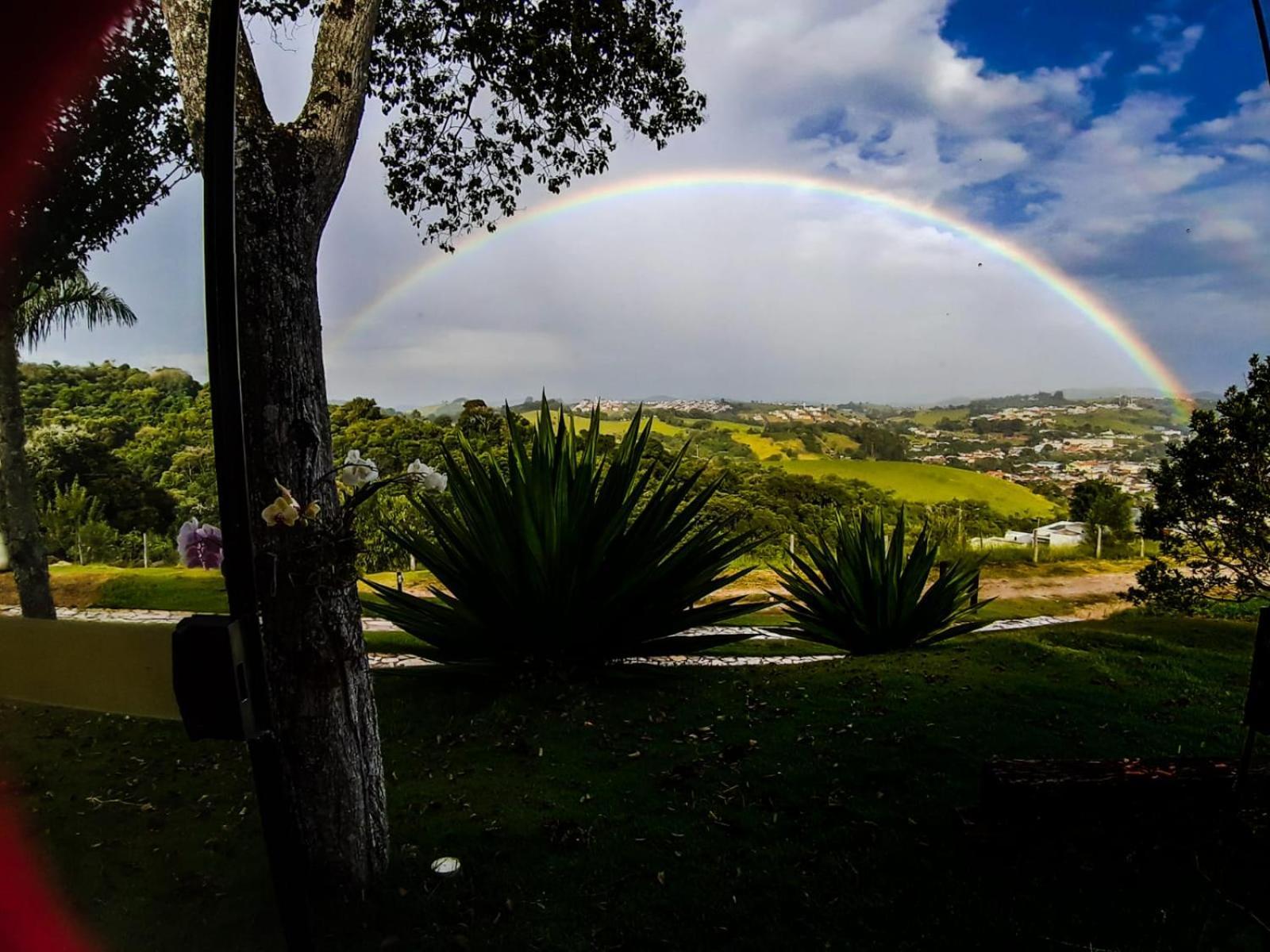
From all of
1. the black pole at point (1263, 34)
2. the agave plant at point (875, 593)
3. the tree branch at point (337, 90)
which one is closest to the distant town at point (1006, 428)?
the agave plant at point (875, 593)

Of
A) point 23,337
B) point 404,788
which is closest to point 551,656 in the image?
point 404,788

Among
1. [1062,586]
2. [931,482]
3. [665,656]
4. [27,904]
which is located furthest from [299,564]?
[931,482]

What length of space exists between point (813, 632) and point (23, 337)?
4164 millimetres

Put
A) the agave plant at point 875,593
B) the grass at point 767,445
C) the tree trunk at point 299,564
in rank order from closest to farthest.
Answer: the tree trunk at point 299,564
the agave plant at point 875,593
the grass at point 767,445

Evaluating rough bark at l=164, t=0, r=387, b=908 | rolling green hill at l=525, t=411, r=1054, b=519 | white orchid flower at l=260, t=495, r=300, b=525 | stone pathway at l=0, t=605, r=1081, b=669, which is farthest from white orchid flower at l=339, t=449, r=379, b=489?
rolling green hill at l=525, t=411, r=1054, b=519

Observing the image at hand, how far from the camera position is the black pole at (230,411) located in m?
0.75

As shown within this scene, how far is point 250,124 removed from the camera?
5.26 ft

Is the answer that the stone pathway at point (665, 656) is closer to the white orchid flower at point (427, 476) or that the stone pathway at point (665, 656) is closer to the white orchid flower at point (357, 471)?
the white orchid flower at point (357, 471)

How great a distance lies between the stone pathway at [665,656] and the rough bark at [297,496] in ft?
0.81

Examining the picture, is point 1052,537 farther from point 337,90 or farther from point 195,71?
point 195,71

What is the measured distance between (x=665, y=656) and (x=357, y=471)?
253 cm

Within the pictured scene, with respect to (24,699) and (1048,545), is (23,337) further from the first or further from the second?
(1048,545)

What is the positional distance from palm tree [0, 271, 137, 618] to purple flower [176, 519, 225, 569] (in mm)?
241

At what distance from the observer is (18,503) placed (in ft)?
4.04
